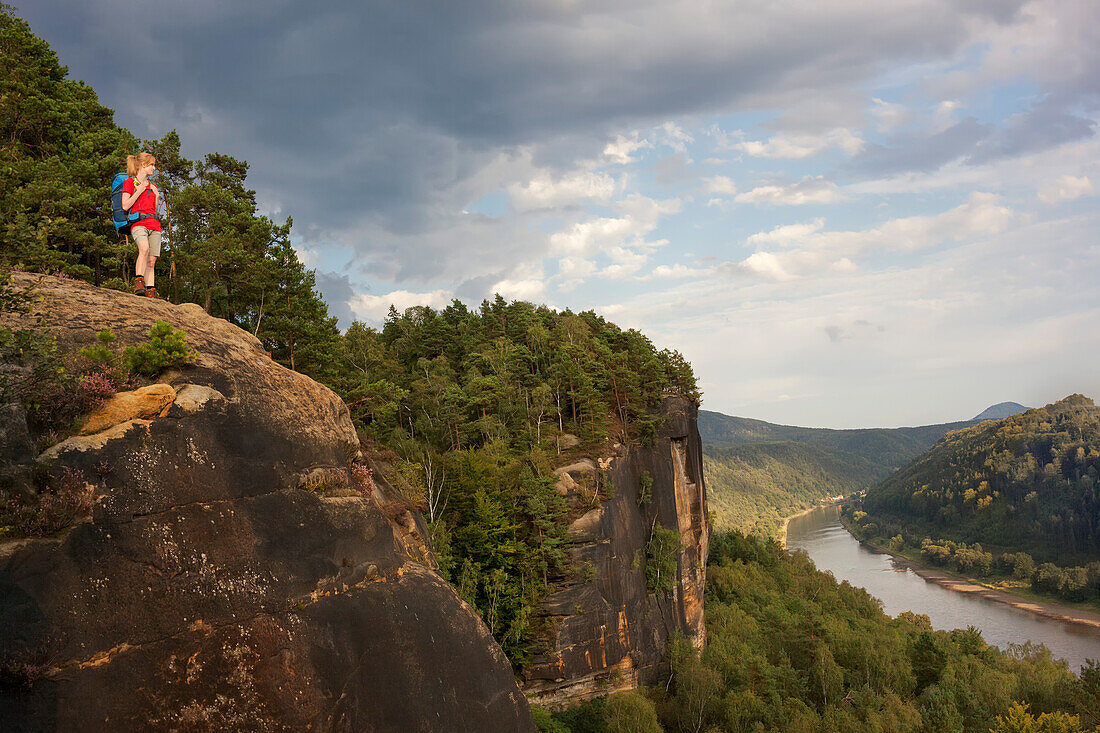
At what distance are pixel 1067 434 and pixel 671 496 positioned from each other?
18392 cm

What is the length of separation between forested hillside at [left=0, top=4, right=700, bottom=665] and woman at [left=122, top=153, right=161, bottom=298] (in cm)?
143

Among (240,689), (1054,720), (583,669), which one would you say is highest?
(240,689)

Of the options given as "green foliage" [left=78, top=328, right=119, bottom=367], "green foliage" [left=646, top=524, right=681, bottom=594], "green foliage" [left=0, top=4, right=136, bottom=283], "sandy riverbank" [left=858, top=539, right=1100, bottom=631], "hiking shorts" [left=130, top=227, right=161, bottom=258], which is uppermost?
"green foliage" [left=0, top=4, right=136, bottom=283]

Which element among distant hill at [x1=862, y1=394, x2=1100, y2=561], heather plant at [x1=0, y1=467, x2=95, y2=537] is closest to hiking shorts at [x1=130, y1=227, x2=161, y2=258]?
heather plant at [x1=0, y1=467, x2=95, y2=537]

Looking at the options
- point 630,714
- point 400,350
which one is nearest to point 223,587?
point 630,714

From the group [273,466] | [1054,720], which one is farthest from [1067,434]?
[273,466]

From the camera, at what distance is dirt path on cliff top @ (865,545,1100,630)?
93.4m

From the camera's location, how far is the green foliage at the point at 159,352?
32.9 ft

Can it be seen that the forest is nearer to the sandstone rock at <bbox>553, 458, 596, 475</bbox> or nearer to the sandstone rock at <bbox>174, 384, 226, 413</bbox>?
the sandstone rock at <bbox>553, 458, 596, 475</bbox>

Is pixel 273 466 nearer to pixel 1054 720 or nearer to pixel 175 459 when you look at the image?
pixel 175 459

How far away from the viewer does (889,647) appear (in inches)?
2185

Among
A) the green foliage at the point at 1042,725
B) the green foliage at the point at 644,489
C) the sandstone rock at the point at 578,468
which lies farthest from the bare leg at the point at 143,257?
the green foliage at the point at 1042,725

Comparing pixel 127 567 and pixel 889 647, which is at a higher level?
pixel 127 567

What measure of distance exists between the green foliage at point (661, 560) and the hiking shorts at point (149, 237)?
4210cm
